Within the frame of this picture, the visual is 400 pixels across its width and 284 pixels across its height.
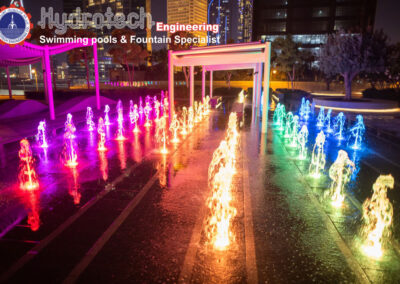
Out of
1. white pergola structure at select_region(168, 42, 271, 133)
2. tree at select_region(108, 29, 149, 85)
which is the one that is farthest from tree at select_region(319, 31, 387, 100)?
tree at select_region(108, 29, 149, 85)

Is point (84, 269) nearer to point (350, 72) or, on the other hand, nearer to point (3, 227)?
point (3, 227)

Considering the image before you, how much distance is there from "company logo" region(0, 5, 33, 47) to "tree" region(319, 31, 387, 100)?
65.2ft

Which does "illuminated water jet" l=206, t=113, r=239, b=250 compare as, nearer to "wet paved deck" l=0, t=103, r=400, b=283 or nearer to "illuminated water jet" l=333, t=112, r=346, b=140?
"wet paved deck" l=0, t=103, r=400, b=283

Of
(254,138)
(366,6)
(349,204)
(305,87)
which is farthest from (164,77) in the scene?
(349,204)

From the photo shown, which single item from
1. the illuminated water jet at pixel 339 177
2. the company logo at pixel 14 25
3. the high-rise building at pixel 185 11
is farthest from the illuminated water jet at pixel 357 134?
the high-rise building at pixel 185 11

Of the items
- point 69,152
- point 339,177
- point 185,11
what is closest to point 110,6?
point 185,11

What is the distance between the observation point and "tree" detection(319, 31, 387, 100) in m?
19.8

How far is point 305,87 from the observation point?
49.4m

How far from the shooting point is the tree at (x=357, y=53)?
19812 millimetres

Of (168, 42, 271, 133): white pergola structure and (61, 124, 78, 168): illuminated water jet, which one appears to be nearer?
(61, 124, 78, 168): illuminated water jet

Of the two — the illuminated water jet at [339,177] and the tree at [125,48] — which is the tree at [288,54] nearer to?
the tree at [125,48]

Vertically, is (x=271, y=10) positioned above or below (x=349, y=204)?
above

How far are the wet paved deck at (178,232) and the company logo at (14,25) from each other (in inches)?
350

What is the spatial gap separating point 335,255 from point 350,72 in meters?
21.0
